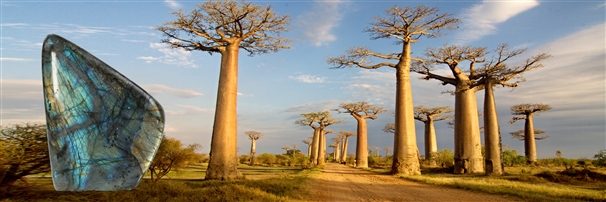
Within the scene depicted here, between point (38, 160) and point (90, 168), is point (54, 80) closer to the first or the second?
point (90, 168)

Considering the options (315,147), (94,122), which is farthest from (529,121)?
(94,122)

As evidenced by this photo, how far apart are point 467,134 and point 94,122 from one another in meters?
17.2

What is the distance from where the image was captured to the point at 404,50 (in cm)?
1620

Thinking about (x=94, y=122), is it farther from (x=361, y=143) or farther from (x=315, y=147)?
(x=315, y=147)

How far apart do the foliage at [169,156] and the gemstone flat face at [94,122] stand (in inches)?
249

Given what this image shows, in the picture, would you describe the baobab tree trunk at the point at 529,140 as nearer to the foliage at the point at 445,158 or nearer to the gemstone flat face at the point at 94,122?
the foliage at the point at 445,158

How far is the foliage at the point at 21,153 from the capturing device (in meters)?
3.95

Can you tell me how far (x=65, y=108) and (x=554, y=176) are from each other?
1458 centimetres

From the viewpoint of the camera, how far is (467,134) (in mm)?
17547

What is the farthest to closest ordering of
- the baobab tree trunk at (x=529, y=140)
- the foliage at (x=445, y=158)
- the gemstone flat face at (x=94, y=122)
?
the baobab tree trunk at (x=529, y=140) → the foliage at (x=445, y=158) → the gemstone flat face at (x=94, y=122)

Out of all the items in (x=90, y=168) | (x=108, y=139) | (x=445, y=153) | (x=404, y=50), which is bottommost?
(x=445, y=153)

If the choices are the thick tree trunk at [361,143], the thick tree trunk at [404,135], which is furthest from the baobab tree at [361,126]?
the thick tree trunk at [404,135]

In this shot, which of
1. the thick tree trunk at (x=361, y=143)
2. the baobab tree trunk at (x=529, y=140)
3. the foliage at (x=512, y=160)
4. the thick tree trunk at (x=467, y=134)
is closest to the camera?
the thick tree trunk at (x=467, y=134)

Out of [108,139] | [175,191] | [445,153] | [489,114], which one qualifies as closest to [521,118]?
[445,153]
